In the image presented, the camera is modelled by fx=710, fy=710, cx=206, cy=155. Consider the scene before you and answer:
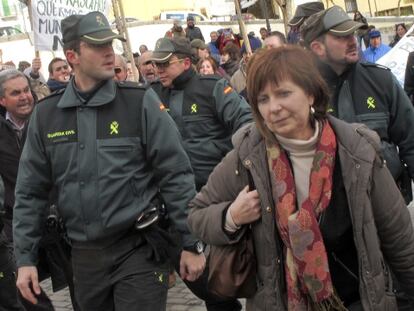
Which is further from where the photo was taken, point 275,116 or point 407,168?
point 407,168

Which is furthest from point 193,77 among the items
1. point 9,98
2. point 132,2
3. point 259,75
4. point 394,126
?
point 132,2

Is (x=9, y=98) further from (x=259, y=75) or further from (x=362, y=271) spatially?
(x=362, y=271)

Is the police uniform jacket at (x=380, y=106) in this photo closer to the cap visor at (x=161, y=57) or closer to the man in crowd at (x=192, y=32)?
the cap visor at (x=161, y=57)

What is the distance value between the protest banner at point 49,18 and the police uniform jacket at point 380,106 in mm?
6811

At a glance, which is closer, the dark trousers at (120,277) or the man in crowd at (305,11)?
the dark trousers at (120,277)

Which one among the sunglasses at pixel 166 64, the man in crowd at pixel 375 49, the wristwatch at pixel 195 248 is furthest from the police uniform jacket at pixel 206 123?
the man in crowd at pixel 375 49

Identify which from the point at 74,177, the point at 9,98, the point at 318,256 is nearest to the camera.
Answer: the point at 318,256

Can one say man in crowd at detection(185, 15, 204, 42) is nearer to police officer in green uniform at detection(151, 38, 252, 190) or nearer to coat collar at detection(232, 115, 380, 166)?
police officer in green uniform at detection(151, 38, 252, 190)

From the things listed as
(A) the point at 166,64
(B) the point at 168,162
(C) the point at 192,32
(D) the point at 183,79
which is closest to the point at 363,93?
(B) the point at 168,162

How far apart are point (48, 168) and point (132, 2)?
35.1 meters

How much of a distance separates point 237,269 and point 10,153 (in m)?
3.07

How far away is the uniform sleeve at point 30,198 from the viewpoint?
3857 millimetres

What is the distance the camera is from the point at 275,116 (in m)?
2.68

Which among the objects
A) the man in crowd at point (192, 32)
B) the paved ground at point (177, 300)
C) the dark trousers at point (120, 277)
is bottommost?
the paved ground at point (177, 300)
